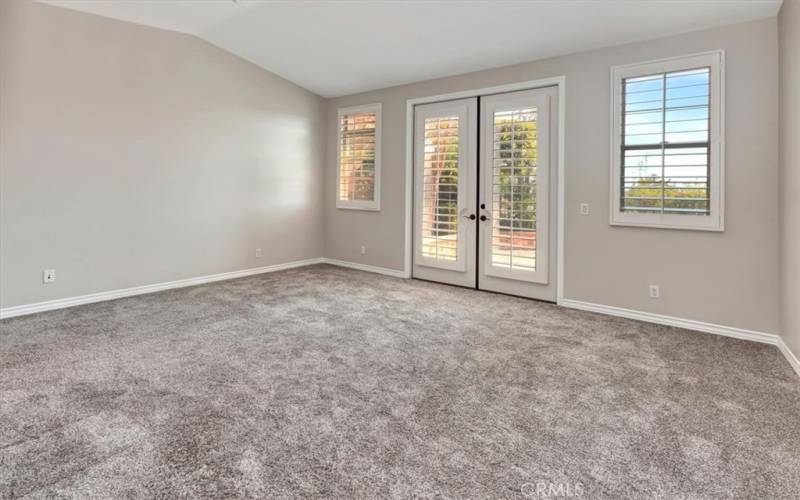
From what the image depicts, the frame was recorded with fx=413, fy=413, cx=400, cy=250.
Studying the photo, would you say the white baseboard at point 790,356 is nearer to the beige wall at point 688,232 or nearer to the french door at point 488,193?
the beige wall at point 688,232

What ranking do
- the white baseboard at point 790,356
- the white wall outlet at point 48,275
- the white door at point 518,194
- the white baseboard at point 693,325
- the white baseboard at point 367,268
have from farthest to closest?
the white baseboard at point 367,268, the white door at point 518,194, the white wall outlet at point 48,275, the white baseboard at point 693,325, the white baseboard at point 790,356

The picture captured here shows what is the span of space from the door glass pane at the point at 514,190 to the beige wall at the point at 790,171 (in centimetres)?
201

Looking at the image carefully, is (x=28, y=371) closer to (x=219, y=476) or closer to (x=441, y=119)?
(x=219, y=476)

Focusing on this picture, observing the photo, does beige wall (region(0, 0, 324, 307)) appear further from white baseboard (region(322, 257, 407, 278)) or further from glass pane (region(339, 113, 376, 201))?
white baseboard (region(322, 257, 407, 278))

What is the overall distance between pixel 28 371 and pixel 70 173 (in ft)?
7.60

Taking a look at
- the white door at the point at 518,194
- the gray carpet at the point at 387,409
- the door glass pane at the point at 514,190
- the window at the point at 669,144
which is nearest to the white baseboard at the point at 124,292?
the gray carpet at the point at 387,409

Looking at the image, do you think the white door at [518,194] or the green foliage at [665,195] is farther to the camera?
the white door at [518,194]

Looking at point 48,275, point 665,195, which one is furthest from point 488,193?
point 48,275

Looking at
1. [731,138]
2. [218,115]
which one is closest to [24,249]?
[218,115]

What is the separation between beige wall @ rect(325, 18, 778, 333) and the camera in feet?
10.9

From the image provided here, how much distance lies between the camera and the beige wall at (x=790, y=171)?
2789mm

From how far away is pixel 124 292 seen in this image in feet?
15.1

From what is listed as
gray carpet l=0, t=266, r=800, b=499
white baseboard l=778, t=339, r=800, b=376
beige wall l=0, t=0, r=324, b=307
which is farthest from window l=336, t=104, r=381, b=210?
white baseboard l=778, t=339, r=800, b=376

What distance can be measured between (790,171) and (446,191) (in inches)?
128
